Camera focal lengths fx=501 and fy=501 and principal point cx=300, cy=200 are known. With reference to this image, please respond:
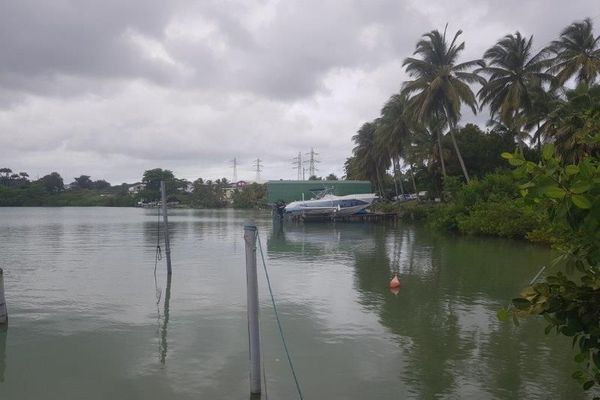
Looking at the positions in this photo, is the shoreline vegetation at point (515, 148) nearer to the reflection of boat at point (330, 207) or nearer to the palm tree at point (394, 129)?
the palm tree at point (394, 129)

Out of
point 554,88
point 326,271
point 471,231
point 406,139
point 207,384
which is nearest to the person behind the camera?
point 207,384

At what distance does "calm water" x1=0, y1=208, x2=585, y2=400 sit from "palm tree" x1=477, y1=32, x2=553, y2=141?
666 inches

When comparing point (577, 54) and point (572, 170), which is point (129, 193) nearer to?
point (577, 54)

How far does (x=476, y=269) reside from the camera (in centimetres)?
1518

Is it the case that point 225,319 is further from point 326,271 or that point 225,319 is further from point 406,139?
point 406,139

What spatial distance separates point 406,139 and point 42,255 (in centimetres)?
3278

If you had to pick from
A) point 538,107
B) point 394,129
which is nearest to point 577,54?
point 538,107

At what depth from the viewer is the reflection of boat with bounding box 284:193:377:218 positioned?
43.2 meters

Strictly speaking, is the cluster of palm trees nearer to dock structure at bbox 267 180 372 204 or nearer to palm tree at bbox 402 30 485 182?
palm tree at bbox 402 30 485 182

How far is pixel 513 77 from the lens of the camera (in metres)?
31.2

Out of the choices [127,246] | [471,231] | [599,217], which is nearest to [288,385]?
[599,217]

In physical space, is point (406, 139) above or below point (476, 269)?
above

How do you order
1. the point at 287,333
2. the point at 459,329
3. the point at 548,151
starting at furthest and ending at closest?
the point at 459,329, the point at 287,333, the point at 548,151

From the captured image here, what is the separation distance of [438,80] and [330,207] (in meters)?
15.9
